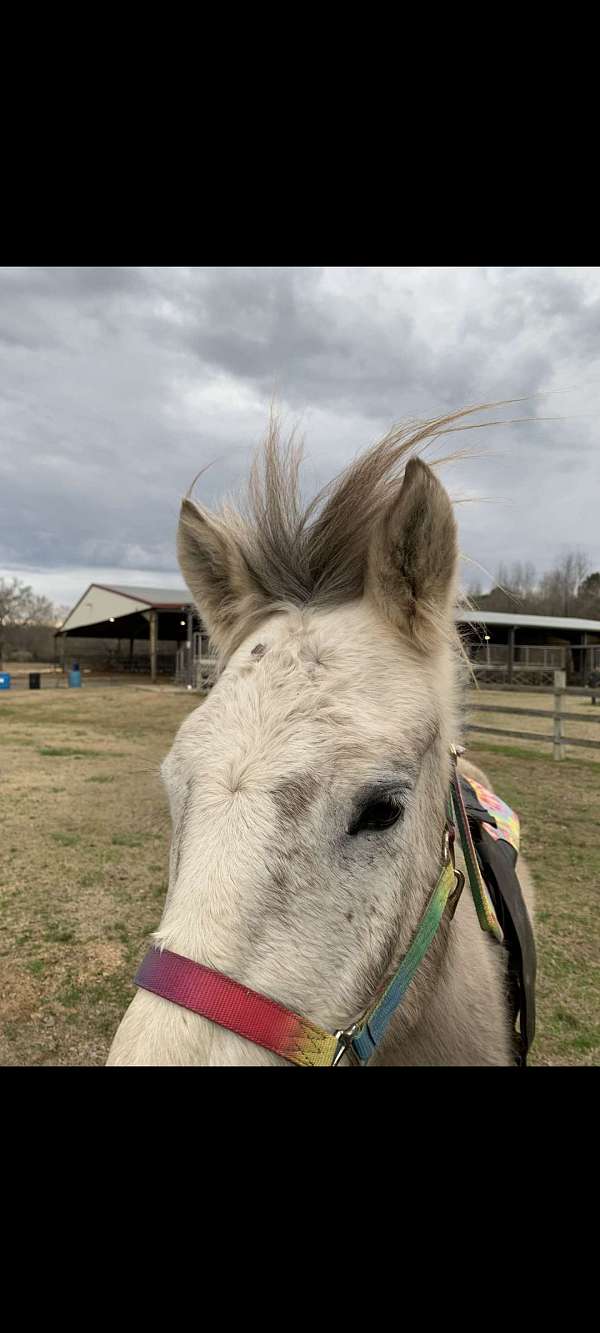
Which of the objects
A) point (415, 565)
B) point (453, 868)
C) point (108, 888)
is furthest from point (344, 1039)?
point (108, 888)

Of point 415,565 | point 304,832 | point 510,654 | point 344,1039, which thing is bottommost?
point 344,1039

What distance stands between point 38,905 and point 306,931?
5.28m

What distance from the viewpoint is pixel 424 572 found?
61.9 inches

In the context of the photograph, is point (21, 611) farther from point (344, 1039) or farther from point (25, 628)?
point (344, 1039)

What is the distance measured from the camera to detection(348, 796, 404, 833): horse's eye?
49.4 inches

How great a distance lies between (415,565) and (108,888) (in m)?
5.49

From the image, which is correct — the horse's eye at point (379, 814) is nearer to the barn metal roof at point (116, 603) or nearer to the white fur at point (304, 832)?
the white fur at point (304, 832)

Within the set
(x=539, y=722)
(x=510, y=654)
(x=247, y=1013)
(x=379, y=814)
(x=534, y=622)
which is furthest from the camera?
(x=534, y=622)

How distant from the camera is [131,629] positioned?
4184cm

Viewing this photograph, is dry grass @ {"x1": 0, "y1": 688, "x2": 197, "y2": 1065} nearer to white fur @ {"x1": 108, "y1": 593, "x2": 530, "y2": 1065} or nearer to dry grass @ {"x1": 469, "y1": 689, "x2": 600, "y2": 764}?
white fur @ {"x1": 108, "y1": 593, "x2": 530, "y2": 1065}

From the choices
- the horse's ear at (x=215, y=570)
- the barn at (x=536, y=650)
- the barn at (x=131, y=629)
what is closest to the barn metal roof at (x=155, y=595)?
the barn at (x=131, y=629)

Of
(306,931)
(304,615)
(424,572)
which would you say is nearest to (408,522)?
(424,572)

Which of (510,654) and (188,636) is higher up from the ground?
(188,636)

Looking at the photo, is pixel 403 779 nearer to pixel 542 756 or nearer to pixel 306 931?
pixel 306 931
